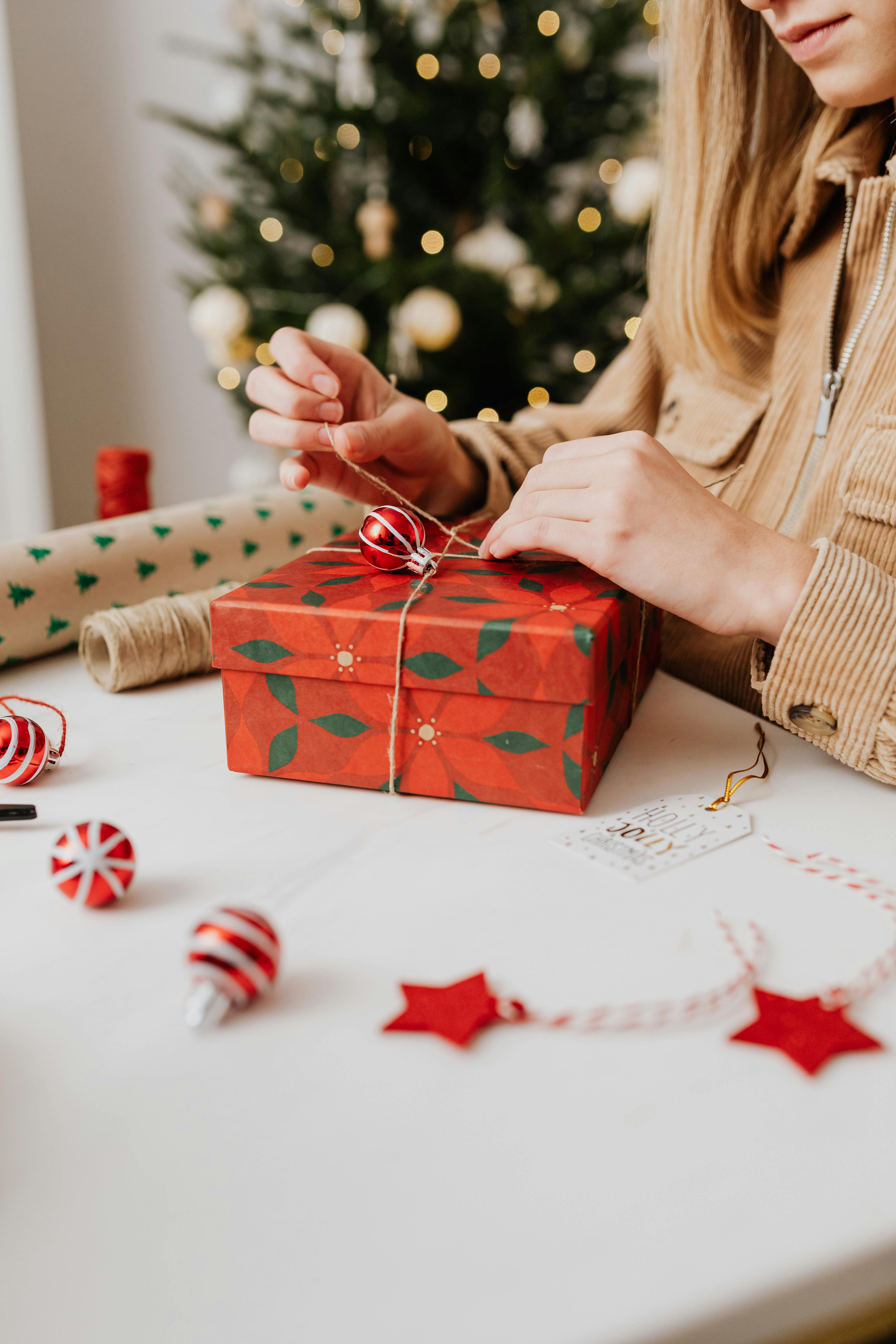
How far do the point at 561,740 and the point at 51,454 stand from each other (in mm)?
2263

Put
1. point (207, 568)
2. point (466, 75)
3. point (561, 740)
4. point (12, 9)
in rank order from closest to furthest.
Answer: point (561, 740), point (207, 568), point (466, 75), point (12, 9)

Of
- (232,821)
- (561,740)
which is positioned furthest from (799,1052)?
(232,821)

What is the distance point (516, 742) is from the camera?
1.94 feet

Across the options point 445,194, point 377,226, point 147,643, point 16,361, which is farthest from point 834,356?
point 16,361

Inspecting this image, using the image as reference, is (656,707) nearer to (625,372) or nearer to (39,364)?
(625,372)

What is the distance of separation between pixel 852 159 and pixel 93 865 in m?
0.82

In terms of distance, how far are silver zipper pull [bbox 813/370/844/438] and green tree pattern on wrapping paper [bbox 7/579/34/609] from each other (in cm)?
70

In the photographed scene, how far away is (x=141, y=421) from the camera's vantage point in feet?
8.45

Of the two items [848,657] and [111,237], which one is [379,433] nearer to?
[848,657]

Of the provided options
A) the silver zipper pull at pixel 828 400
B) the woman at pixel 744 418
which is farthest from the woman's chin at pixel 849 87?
the silver zipper pull at pixel 828 400

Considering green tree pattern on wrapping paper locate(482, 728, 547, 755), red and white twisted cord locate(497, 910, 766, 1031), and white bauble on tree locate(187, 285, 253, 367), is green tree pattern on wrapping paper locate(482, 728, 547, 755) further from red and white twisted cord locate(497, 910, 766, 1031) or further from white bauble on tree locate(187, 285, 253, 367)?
white bauble on tree locate(187, 285, 253, 367)

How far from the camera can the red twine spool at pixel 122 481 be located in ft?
3.45

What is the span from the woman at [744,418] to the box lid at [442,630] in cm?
4

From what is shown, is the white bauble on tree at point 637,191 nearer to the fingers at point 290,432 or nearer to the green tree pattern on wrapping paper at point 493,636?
the fingers at point 290,432
